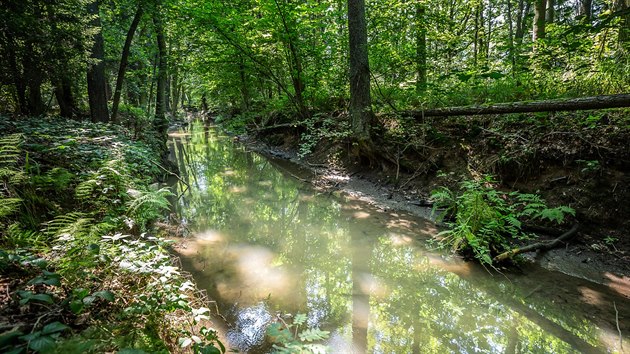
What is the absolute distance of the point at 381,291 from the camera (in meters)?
4.07

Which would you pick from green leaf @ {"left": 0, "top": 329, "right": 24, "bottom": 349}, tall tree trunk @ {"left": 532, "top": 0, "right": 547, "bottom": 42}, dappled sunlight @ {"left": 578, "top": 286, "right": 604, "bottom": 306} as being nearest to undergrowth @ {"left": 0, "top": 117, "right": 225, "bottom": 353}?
green leaf @ {"left": 0, "top": 329, "right": 24, "bottom": 349}

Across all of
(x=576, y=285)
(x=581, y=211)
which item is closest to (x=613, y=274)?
(x=576, y=285)

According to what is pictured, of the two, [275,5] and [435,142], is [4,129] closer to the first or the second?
[275,5]

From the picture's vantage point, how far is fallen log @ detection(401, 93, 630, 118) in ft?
15.4

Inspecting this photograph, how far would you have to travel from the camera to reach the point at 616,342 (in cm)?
304

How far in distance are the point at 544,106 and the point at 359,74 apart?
413cm

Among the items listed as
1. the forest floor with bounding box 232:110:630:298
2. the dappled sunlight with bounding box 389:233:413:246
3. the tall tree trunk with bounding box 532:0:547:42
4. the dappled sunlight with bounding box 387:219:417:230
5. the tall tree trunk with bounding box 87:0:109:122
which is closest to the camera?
the forest floor with bounding box 232:110:630:298

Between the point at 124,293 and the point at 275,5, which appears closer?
the point at 124,293

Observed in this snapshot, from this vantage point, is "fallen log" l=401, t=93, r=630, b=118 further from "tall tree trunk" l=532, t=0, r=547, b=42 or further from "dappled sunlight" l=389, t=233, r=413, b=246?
"tall tree trunk" l=532, t=0, r=547, b=42

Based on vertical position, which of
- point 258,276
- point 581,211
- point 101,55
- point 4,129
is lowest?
point 258,276

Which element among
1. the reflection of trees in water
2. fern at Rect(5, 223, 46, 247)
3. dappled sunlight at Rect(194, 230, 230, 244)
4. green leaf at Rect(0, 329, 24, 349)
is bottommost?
the reflection of trees in water

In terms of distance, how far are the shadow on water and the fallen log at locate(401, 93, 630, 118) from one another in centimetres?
277

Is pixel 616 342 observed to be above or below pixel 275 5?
below

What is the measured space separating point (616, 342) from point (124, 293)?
4.78 metres
